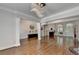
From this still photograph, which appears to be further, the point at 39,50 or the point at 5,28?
the point at 5,28

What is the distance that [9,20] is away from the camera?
282 centimetres

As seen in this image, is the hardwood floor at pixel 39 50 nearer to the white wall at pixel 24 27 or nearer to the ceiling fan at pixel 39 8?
the white wall at pixel 24 27

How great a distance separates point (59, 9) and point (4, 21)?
64.8 inches

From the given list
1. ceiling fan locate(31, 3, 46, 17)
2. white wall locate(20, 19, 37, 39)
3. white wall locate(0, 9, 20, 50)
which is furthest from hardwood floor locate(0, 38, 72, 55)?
ceiling fan locate(31, 3, 46, 17)

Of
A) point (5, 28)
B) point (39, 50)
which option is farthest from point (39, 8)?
point (5, 28)

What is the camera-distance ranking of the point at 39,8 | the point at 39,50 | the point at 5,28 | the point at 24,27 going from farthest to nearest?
1. the point at 24,27
2. the point at 5,28
3. the point at 39,50
4. the point at 39,8

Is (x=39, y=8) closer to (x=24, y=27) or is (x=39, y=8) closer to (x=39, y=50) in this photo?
(x=39, y=50)

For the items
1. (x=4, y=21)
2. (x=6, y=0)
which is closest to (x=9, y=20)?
(x=4, y=21)

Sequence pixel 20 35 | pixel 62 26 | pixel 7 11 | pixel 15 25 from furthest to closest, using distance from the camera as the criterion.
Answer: pixel 20 35 → pixel 15 25 → pixel 7 11 → pixel 62 26

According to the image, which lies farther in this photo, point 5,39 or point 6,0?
point 5,39

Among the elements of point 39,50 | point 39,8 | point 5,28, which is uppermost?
point 39,8

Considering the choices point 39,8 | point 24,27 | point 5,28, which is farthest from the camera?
point 24,27

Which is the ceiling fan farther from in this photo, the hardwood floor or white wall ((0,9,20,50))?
white wall ((0,9,20,50))
